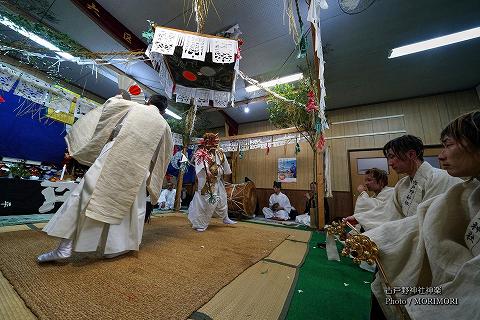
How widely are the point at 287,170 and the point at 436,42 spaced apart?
5.24 meters

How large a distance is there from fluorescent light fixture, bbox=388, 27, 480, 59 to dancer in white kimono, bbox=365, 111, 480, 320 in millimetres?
5244

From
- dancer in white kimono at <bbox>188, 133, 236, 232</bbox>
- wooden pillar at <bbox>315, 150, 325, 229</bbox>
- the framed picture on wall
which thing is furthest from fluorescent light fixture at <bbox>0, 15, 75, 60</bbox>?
the framed picture on wall

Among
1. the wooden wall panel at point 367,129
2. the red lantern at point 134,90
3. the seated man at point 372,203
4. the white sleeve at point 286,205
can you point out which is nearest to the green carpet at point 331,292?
the seated man at point 372,203

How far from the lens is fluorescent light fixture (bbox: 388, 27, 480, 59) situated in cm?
379

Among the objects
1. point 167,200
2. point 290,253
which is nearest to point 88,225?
point 290,253

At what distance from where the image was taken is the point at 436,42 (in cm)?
411

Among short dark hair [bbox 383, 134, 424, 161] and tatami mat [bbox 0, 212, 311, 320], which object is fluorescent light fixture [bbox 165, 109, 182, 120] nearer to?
tatami mat [bbox 0, 212, 311, 320]

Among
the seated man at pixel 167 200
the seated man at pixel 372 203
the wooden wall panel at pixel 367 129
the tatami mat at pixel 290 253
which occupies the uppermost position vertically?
the wooden wall panel at pixel 367 129

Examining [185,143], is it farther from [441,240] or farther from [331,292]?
[441,240]

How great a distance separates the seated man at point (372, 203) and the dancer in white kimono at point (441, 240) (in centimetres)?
92

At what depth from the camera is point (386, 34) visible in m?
4.02

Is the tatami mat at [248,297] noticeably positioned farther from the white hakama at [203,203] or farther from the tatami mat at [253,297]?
the white hakama at [203,203]

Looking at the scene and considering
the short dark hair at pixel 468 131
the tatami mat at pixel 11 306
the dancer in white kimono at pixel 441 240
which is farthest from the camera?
the tatami mat at pixel 11 306

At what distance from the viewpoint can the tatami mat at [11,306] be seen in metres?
0.93
